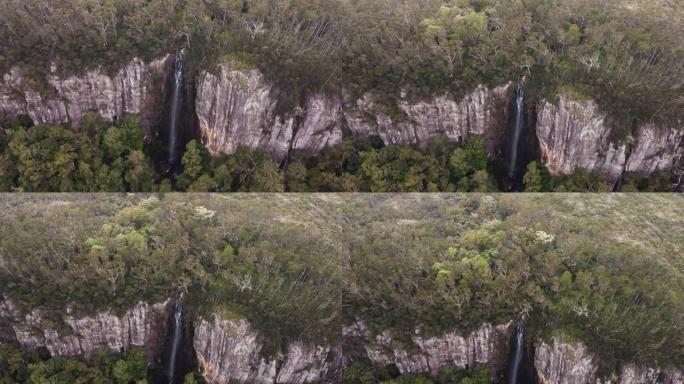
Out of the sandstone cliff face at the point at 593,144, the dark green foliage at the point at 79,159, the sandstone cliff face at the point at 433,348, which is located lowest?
the sandstone cliff face at the point at 433,348

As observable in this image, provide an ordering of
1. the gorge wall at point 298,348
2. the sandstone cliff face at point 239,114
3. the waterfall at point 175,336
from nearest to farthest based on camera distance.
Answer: the gorge wall at point 298,348, the waterfall at point 175,336, the sandstone cliff face at point 239,114

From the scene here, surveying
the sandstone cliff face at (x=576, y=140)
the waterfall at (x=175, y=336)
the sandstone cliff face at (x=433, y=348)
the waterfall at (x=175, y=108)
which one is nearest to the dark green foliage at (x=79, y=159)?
the waterfall at (x=175, y=108)

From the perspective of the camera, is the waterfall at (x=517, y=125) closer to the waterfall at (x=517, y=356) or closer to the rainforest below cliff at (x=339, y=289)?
the rainforest below cliff at (x=339, y=289)

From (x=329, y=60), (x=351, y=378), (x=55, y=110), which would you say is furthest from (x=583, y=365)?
(x=55, y=110)

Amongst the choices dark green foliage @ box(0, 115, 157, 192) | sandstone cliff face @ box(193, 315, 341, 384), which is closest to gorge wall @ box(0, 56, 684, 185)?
dark green foliage @ box(0, 115, 157, 192)

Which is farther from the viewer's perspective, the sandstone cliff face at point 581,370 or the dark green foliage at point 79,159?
the dark green foliage at point 79,159

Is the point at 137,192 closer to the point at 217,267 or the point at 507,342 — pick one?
the point at 217,267

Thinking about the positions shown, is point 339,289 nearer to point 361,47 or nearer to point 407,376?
point 407,376
